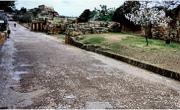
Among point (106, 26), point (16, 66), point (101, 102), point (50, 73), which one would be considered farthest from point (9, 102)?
point (106, 26)

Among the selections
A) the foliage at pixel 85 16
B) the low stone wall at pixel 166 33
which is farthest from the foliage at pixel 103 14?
the low stone wall at pixel 166 33

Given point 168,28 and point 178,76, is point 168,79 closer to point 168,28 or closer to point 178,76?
point 178,76

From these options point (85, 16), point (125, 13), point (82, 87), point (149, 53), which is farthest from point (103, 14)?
point (82, 87)

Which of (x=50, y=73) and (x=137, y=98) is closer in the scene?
(x=137, y=98)

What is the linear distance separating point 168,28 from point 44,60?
10179 millimetres

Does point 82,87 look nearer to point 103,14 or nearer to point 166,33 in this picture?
point 166,33

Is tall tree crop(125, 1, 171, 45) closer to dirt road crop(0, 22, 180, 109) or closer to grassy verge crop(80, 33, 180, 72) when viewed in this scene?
grassy verge crop(80, 33, 180, 72)

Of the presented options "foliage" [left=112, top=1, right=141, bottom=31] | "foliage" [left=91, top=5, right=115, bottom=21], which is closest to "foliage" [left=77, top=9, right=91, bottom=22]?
"foliage" [left=91, top=5, right=115, bottom=21]

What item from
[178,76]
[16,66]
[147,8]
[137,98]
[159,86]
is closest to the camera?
[137,98]

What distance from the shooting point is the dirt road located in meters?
6.66

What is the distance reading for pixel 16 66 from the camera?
11297 millimetres

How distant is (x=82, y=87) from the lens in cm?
802

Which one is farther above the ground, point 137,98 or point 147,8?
point 147,8

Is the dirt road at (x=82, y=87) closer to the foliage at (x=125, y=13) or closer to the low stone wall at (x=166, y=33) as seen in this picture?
the low stone wall at (x=166, y=33)
